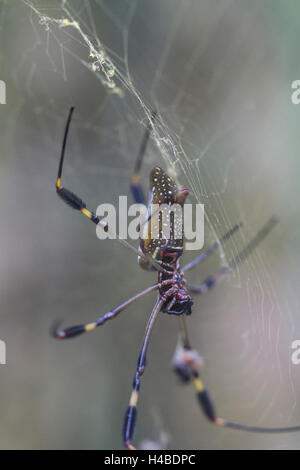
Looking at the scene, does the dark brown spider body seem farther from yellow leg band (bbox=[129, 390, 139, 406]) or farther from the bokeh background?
the bokeh background

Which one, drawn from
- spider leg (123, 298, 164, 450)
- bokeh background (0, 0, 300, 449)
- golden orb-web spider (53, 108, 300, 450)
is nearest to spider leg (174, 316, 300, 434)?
golden orb-web spider (53, 108, 300, 450)

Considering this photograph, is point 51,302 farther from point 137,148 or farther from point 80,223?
point 137,148

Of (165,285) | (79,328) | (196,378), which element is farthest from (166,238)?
(196,378)

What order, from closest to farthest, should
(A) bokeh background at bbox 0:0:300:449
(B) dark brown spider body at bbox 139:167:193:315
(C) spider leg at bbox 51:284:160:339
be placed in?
(B) dark brown spider body at bbox 139:167:193:315 → (C) spider leg at bbox 51:284:160:339 → (A) bokeh background at bbox 0:0:300:449

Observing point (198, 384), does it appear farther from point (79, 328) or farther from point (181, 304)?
point (79, 328)

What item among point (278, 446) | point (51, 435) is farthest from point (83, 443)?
point (278, 446)

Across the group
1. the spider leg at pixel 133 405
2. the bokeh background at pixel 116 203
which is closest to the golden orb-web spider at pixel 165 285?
the spider leg at pixel 133 405

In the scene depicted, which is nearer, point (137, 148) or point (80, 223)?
point (137, 148)

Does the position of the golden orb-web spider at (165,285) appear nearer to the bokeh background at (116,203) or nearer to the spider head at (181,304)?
the spider head at (181,304)
